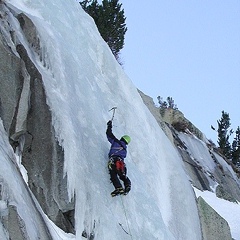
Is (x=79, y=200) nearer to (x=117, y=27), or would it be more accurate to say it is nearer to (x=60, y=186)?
(x=60, y=186)

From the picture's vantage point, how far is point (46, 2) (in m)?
13.3

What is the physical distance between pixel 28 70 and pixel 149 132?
4.77 meters

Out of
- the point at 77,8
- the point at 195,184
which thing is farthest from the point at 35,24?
the point at 195,184

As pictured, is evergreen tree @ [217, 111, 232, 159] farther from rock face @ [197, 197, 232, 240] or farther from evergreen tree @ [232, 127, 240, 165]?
rock face @ [197, 197, 232, 240]

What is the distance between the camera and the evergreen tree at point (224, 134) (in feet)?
112

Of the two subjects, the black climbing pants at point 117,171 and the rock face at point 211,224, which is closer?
the black climbing pants at point 117,171

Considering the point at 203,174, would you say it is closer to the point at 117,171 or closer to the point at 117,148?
the point at 117,148

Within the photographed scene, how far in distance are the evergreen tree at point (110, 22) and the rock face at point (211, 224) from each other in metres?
10.5

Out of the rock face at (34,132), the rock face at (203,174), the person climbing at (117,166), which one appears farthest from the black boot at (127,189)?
the rock face at (203,174)

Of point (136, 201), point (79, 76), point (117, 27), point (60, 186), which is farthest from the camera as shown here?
point (117, 27)

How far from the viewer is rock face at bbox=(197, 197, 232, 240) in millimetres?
15148

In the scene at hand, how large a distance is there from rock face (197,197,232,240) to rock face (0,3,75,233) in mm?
6255

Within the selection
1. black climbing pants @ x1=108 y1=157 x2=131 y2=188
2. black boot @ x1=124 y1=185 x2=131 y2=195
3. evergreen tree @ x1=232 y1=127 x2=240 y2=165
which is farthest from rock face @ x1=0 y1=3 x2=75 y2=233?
evergreen tree @ x1=232 y1=127 x2=240 y2=165

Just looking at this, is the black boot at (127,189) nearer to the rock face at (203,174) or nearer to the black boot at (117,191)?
the black boot at (117,191)
